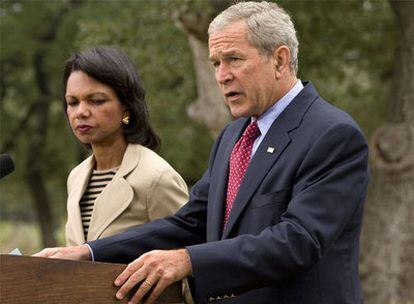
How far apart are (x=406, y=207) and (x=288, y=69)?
10364 millimetres

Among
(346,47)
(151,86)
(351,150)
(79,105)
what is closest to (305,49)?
(346,47)

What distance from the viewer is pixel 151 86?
18.1m

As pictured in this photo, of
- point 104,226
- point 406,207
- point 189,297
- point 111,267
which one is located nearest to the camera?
point 111,267

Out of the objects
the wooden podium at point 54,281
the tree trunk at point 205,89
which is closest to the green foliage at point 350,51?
the tree trunk at point 205,89

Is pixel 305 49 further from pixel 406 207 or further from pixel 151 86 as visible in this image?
pixel 406 207

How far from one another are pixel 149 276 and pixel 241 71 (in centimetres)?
77

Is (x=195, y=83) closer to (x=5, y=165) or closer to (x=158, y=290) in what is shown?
(x=5, y=165)

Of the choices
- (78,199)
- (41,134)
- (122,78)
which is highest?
(122,78)

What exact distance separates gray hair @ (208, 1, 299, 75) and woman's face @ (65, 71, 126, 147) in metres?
1.00

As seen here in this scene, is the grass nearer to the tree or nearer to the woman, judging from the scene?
the tree

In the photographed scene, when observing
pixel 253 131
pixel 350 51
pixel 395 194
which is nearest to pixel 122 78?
pixel 253 131

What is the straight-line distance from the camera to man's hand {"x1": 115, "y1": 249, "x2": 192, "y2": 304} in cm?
293

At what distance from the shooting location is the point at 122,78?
437 centimetres

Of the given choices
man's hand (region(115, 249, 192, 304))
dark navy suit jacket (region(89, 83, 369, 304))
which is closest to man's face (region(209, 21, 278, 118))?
dark navy suit jacket (region(89, 83, 369, 304))
